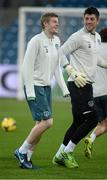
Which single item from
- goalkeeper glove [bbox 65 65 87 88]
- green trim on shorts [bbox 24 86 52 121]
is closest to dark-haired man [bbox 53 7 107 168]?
goalkeeper glove [bbox 65 65 87 88]

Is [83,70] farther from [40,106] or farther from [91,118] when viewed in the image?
[40,106]

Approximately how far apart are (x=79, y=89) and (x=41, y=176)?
62.5 inches

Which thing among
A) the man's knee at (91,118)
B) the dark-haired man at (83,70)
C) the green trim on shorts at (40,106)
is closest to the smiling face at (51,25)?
the dark-haired man at (83,70)

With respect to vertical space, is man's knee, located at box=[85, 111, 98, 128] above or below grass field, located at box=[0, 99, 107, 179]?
above

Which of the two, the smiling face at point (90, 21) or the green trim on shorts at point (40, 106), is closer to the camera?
the green trim on shorts at point (40, 106)

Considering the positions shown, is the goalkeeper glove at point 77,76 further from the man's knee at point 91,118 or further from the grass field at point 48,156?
the grass field at point 48,156

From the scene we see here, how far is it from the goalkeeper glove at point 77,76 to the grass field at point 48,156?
1.15 meters

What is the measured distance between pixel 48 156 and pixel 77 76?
178 centimetres

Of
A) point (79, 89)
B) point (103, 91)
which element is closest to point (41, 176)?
point (79, 89)

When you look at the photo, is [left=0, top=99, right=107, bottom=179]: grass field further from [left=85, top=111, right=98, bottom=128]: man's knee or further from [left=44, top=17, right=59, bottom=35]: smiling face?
[left=44, top=17, right=59, bottom=35]: smiling face

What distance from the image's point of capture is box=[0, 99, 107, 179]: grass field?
32.4 feet

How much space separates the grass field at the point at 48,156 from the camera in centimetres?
987

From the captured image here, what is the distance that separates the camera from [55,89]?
22859 millimetres

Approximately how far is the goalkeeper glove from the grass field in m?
1.15
